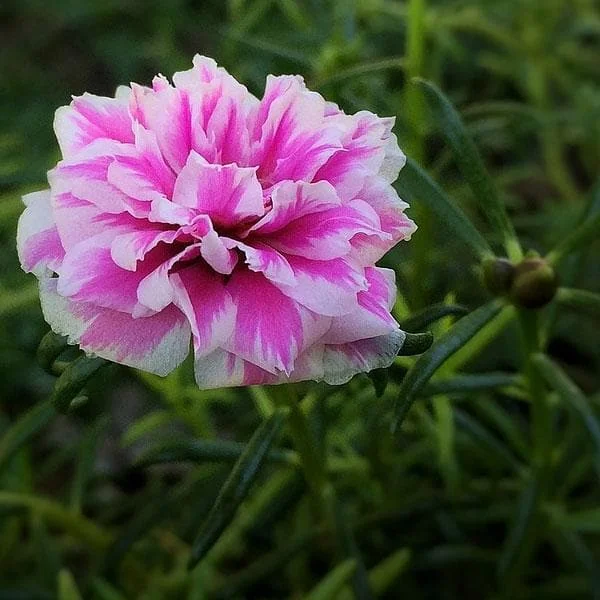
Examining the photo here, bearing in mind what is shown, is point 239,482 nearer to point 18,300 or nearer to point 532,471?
point 532,471

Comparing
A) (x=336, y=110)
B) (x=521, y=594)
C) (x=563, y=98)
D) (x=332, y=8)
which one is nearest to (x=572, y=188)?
(x=563, y=98)

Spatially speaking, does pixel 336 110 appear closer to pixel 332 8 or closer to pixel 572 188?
pixel 332 8

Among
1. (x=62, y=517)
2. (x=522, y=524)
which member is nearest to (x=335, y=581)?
(x=522, y=524)

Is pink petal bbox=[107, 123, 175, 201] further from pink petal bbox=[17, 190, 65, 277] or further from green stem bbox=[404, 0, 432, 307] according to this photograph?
green stem bbox=[404, 0, 432, 307]

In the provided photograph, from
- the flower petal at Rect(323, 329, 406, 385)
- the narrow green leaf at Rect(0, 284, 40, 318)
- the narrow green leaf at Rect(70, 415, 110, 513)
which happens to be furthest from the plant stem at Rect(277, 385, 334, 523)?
the narrow green leaf at Rect(0, 284, 40, 318)

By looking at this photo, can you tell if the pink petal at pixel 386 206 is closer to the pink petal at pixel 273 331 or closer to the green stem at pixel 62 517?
the pink petal at pixel 273 331
